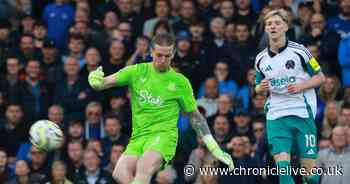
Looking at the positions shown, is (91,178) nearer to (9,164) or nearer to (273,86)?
(9,164)

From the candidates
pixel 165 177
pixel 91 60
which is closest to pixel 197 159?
pixel 165 177

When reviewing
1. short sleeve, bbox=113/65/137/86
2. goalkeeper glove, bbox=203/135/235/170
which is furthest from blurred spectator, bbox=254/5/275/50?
short sleeve, bbox=113/65/137/86

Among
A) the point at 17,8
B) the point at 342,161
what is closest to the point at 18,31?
the point at 17,8

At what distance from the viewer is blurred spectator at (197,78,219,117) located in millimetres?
21547

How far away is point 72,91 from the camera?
22.2m

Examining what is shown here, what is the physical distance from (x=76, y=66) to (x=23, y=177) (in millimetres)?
2710

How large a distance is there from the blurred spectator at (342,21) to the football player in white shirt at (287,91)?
5.02m

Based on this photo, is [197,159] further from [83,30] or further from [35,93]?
[83,30]

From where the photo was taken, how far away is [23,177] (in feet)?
66.9

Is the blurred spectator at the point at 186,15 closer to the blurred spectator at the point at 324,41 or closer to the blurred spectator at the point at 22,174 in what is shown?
the blurred spectator at the point at 324,41

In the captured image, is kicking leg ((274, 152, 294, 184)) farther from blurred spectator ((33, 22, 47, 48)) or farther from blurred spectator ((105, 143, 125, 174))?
blurred spectator ((33, 22, 47, 48))

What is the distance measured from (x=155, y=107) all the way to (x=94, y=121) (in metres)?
5.19

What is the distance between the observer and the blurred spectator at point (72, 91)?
22062mm

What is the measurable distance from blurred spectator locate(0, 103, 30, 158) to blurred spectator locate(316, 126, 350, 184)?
17.8 feet
